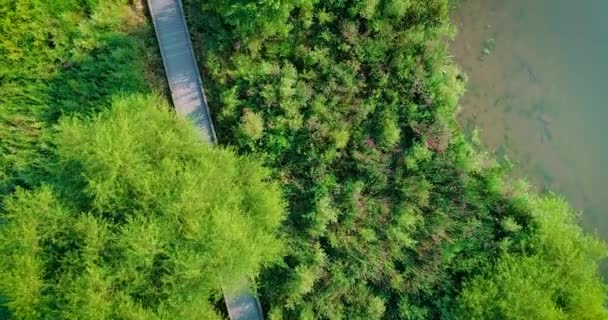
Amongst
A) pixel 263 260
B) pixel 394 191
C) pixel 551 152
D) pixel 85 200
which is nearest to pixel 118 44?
pixel 85 200

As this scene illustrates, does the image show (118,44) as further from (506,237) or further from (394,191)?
(506,237)

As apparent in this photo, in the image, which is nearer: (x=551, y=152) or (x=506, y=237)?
(x=506, y=237)

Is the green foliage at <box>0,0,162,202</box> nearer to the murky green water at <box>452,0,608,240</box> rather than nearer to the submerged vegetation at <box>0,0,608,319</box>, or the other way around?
the submerged vegetation at <box>0,0,608,319</box>

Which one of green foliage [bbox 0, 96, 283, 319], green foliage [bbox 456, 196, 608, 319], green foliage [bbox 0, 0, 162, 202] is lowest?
green foliage [bbox 456, 196, 608, 319]

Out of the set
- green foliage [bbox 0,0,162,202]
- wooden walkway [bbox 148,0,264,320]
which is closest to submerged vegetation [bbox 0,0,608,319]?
green foliage [bbox 0,0,162,202]

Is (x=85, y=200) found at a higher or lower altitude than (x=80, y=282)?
higher

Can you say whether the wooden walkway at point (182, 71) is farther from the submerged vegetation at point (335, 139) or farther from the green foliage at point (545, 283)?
the green foliage at point (545, 283)
